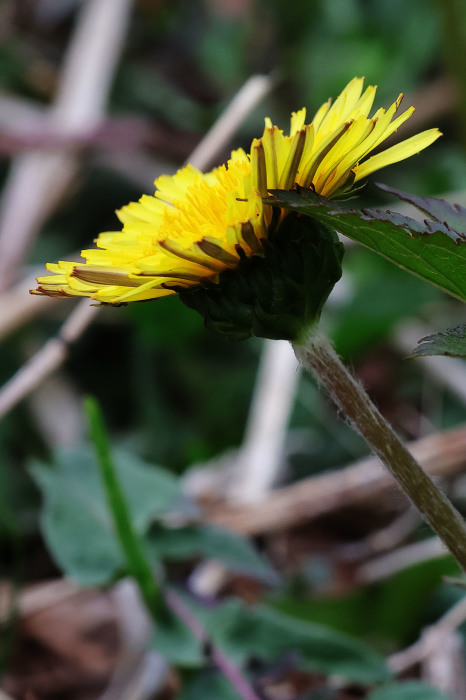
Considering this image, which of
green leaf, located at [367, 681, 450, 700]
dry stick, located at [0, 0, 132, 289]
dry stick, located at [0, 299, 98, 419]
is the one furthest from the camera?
dry stick, located at [0, 0, 132, 289]

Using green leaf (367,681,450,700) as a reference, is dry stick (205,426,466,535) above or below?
A: above

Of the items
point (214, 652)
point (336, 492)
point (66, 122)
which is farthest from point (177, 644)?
point (66, 122)

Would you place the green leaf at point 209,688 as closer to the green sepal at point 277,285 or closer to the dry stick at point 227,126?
the green sepal at point 277,285

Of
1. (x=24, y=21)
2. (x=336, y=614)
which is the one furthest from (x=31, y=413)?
(x=24, y=21)

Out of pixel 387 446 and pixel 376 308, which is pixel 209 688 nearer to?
pixel 387 446

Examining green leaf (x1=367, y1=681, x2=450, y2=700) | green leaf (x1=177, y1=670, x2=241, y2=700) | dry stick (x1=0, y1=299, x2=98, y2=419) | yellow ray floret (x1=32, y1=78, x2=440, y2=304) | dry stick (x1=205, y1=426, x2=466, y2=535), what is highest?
dry stick (x1=0, y1=299, x2=98, y2=419)

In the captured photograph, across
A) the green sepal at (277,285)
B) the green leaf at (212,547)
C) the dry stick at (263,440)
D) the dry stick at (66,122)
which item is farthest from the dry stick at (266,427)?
the green sepal at (277,285)

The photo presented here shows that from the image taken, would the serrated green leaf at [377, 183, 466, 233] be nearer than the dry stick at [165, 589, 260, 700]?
Yes

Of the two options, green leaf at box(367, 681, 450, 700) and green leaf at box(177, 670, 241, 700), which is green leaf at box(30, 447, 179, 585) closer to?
green leaf at box(177, 670, 241, 700)

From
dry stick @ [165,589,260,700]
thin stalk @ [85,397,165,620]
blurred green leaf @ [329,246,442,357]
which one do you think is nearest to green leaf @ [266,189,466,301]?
thin stalk @ [85,397,165,620]
